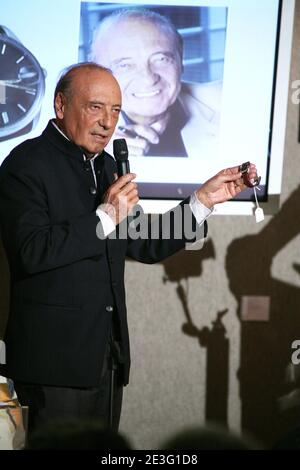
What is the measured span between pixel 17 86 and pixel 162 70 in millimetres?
572

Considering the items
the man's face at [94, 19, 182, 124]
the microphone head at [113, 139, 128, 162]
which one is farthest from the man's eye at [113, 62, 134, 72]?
the microphone head at [113, 139, 128, 162]

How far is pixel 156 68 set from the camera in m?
3.19

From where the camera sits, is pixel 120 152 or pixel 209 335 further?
pixel 209 335

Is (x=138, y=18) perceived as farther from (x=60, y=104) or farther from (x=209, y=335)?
(x=209, y=335)

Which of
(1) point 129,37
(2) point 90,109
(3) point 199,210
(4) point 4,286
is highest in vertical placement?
(1) point 129,37

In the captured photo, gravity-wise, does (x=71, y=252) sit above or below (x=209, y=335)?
above

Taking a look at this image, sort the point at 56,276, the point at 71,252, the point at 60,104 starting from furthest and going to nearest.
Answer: the point at 60,104
the point at 56,276
the point at 71,252

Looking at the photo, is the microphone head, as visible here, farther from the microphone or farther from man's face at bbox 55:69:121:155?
man's face at bbox 55:69:121:155

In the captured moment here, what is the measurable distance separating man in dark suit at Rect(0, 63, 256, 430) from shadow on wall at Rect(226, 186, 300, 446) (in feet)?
3.41

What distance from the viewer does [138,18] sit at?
3127 millimetres

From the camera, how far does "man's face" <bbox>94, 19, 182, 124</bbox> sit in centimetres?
313
